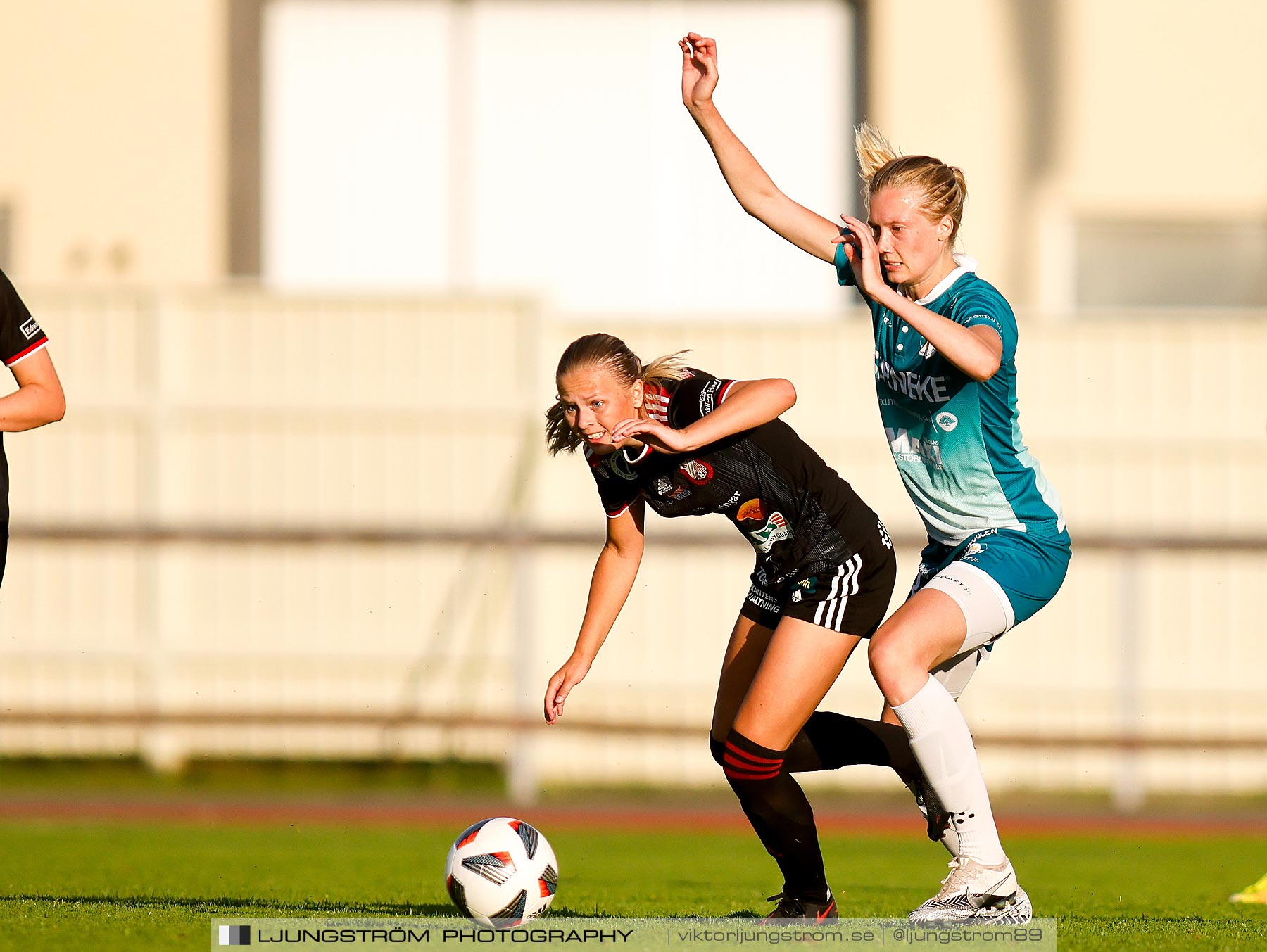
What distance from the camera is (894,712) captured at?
185 inches

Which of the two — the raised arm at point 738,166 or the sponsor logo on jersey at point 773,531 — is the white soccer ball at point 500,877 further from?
the raised arm at point 738,166

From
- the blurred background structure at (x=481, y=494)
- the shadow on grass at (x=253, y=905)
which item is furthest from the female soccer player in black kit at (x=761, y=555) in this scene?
the blurred background structure at (x=481, y=494)

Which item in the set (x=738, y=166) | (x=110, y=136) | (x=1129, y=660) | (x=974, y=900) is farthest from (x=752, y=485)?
(x=110, y=136)

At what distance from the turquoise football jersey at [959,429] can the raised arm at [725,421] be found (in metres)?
0.32

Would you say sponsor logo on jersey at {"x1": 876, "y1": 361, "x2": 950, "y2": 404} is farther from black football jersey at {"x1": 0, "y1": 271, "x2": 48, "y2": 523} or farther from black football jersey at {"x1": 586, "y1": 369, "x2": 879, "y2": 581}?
black football jersey at {"x1": 0, "y1": 271, "x2": 48, "y2": 523}

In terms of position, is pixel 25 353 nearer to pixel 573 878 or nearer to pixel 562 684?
pixel 562 684

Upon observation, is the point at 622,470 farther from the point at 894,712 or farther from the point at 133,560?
the point at 133,560

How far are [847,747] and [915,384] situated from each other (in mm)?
1119

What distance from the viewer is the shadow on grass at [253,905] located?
5.28m

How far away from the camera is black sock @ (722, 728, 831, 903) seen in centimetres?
479

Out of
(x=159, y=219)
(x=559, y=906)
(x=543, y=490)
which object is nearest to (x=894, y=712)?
(x=559, y=906)

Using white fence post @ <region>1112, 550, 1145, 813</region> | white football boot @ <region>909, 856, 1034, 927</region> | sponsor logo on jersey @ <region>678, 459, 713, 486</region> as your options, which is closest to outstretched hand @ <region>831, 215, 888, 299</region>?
sponsor logo on jersey @ <region>678, 459, 713, 486</region>

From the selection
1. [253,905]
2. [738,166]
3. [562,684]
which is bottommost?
[253,905]

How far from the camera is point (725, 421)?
4.66 meters
